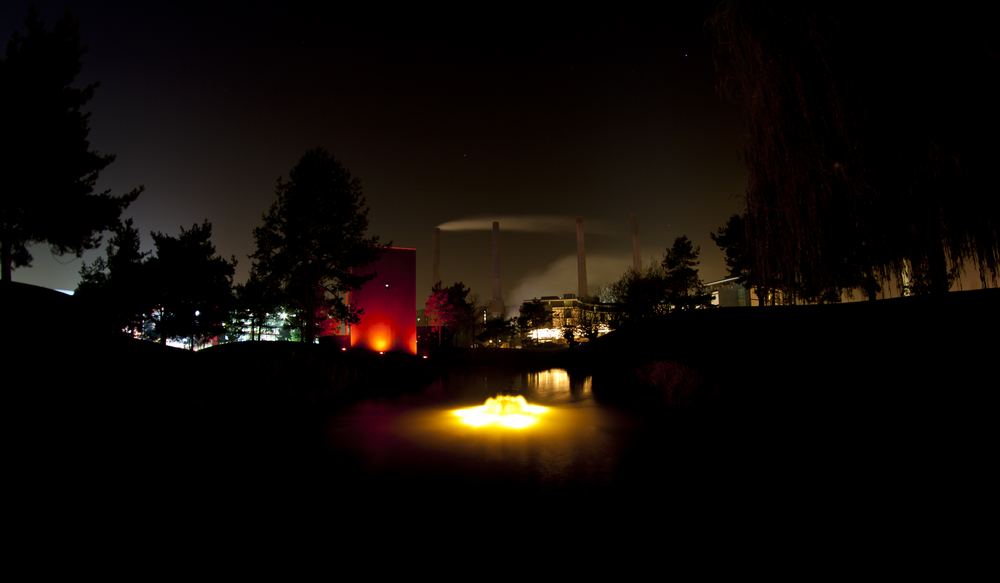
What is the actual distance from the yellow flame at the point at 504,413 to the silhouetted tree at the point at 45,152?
15.8 m

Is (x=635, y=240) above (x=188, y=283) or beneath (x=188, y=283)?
above

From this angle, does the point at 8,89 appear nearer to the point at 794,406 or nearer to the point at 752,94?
the point at 752,94

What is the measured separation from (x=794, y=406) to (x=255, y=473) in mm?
9880

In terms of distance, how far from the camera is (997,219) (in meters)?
7.53

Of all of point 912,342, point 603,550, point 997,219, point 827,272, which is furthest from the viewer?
point 827,272

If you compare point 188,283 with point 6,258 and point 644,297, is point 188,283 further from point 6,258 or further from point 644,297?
point 644,297

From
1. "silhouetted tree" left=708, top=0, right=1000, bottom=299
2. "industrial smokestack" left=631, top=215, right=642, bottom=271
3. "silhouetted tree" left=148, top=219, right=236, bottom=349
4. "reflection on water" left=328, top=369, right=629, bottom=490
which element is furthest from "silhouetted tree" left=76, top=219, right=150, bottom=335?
"industrial smokestack" left=631, top=215, right=642, bottom=271

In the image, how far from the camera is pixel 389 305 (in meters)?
36.7

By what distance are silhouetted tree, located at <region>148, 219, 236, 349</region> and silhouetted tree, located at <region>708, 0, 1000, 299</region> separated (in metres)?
29.7

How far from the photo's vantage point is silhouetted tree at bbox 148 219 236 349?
26703 millimetres

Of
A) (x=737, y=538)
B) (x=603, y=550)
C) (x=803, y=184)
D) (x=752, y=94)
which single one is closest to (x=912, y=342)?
(x=803, y=184)

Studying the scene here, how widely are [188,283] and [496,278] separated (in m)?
50.3

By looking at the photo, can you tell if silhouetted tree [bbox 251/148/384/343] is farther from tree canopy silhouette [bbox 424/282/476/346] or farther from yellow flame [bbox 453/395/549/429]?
tree canopy silhouette [bbox 424/282/476/346]

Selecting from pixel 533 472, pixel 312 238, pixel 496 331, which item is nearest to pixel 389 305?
pixel 312 238
